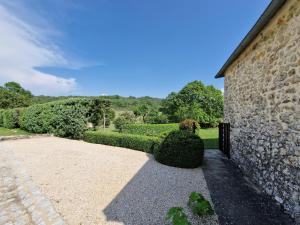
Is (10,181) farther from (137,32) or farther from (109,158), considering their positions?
(137,32)

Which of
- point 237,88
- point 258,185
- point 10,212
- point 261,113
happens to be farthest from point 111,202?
point 237,88

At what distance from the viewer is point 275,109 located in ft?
11.4

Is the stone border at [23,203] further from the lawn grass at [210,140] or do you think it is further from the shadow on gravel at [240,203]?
the lawn grass at [210,140]

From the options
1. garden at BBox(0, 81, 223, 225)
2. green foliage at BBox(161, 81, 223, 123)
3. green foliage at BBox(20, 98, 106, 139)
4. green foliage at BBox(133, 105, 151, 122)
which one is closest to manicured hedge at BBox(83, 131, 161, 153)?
garden at BBox(0, 81, 223, 225)

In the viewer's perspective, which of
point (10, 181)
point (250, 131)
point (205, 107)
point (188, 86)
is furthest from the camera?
point (188, 86)

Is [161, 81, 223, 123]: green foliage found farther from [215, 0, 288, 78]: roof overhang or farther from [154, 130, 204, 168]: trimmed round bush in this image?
[215, 0, 288, 78]: roof overhang

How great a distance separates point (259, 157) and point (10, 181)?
20.6ft

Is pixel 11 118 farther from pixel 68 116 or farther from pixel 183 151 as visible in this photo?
pixel 183 151

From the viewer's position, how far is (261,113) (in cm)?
412

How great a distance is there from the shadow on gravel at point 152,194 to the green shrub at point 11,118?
17016 millimetres

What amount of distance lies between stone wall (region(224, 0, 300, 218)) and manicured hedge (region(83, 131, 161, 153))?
10.8ft

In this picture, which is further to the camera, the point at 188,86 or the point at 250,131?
the point at 188,86

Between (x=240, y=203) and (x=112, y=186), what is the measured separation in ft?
9.19

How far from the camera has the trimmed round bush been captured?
551cm
